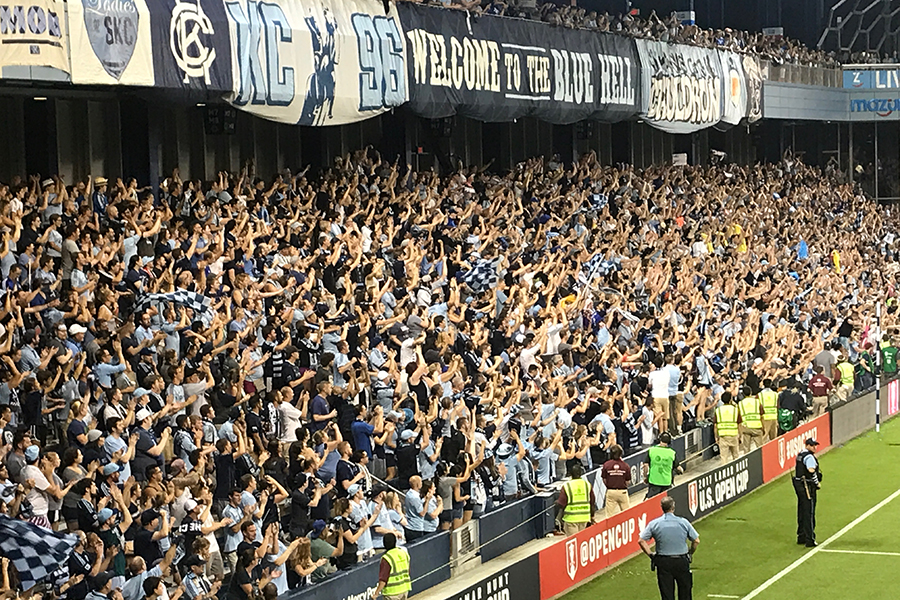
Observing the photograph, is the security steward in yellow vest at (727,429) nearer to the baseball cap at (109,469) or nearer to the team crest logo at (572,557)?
the team crest logo at (572,557)

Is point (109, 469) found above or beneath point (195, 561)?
above

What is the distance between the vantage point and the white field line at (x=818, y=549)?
19828mm

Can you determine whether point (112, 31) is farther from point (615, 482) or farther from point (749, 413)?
point (749, 413)

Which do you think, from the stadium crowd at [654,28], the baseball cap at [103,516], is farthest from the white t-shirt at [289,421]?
the stadium crowd at [654,28]

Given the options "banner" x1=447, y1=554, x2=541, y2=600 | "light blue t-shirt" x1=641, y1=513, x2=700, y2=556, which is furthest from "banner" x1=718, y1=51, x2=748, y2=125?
"light blue t-shirt" x1=641, y1=513, x2=700, y2=556

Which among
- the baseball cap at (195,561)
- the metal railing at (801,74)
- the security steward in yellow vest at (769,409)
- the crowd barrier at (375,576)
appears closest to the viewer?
the baseball cap at (195,561)

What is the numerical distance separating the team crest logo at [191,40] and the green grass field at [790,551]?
8.92 meters

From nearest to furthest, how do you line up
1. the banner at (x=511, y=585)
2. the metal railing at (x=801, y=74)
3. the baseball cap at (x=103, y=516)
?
1. the baseball cap at (x=103, y=516)
2. the banner at (x=511, y=585)
3. the metal railing at (x=801, y=74)

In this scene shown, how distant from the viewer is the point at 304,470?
54.4 ft

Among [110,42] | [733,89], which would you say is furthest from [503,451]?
[733,89]

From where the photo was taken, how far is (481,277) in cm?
2598

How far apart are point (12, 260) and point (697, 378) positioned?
13691mm

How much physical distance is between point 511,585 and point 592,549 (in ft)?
9.27

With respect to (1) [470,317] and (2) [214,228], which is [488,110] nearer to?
(1) [470,317]
